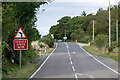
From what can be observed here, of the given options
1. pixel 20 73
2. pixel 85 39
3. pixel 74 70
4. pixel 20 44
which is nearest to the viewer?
pixel 20 73

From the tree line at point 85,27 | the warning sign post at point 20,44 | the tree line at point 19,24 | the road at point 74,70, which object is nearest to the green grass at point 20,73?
the road at point 74,70

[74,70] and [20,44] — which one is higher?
[20,44]

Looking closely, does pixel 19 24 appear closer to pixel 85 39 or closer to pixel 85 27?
pixel 85 39

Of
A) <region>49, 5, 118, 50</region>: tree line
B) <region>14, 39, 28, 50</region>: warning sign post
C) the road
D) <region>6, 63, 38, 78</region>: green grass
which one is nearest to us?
<region>6, 63, 38, 78</region>: green grass

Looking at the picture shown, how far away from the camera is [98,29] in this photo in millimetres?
85250

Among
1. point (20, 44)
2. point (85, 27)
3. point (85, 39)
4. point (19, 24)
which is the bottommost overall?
point (20, 44)

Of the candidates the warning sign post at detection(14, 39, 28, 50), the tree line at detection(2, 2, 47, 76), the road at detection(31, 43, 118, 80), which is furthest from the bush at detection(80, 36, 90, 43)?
the warning sign post at detection(14, 39, 28, 50)

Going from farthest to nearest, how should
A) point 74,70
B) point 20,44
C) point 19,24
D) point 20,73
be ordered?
point 19,24 < point 74,70 < point 20,44 < point 20,73

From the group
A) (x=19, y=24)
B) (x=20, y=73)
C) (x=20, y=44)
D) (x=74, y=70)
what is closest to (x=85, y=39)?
(x=19, y=24)

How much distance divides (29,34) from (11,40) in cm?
281

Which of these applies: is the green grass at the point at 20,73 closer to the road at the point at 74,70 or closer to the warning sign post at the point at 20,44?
the road at the point at 74,70

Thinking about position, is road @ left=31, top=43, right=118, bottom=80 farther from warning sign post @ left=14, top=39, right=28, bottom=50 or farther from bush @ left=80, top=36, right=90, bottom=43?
bush @ left=80, top=36, right=90, bottom=43

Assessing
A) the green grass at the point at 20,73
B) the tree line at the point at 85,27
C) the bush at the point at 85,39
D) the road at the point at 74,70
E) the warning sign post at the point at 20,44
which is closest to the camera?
the green grass at the point at 20,73

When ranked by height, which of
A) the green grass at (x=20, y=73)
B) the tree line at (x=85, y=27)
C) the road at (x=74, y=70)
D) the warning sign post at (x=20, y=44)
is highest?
the tree line at (x=85, y=27)
